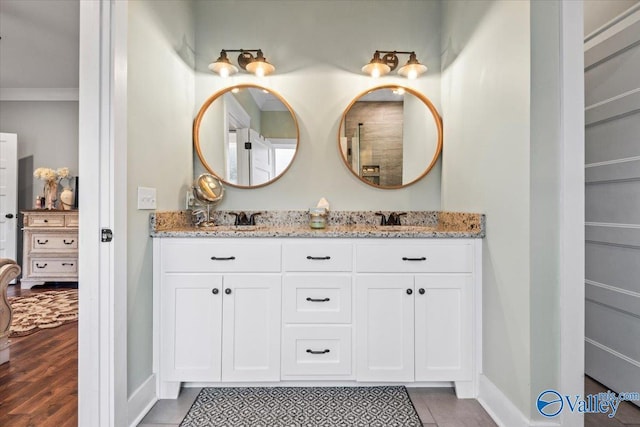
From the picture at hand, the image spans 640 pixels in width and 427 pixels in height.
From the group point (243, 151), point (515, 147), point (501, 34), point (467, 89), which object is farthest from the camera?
point (243, 151)

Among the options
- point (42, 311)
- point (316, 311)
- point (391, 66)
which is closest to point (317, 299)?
point (316, 311)

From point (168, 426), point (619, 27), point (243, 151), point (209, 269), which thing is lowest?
point (168, 426)

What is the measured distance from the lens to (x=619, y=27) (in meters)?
1.77

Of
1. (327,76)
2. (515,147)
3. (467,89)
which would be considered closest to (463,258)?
(515,147)

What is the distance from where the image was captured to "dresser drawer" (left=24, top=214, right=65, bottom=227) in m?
4.09

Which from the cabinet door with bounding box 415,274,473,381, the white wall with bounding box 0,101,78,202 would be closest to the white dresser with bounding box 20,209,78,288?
the white wall with bounding box 0,101,78,202

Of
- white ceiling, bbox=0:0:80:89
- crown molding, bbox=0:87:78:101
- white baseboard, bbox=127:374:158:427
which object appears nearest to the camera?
white baseboard, bbox=127:374:158:427

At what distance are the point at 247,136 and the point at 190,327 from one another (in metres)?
1.32

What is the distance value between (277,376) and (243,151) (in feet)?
4.87

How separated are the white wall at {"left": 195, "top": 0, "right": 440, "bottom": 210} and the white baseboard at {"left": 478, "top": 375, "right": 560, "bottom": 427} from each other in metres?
1.17

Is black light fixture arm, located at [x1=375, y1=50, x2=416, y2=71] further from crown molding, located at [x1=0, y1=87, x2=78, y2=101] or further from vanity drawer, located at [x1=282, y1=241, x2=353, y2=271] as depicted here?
crown molding, located at [x1=0, y1=87, x2=78, y2=101]

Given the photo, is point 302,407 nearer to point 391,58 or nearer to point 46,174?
point 391,58

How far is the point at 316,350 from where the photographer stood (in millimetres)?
1808

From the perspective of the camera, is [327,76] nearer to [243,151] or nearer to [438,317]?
[243,151]
